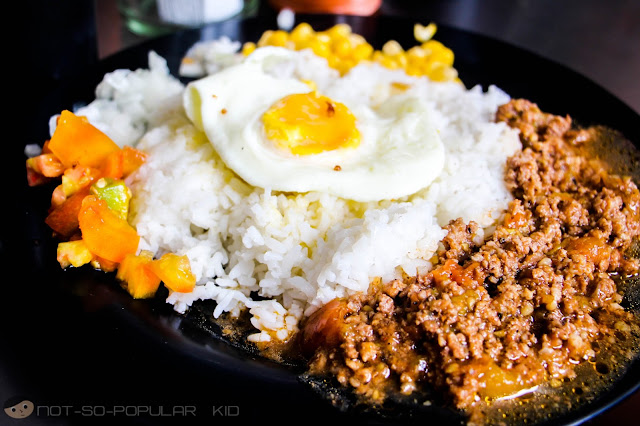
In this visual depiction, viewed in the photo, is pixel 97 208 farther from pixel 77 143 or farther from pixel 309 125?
pixel 309 125

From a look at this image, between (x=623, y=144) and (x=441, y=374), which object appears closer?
(x=441, y=374)

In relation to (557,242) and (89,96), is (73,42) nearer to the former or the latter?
(89,96)

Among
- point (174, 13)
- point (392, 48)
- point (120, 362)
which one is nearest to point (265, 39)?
point (392, 48)

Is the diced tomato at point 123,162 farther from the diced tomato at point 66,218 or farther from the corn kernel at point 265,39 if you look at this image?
the corn kernel at point 265,39

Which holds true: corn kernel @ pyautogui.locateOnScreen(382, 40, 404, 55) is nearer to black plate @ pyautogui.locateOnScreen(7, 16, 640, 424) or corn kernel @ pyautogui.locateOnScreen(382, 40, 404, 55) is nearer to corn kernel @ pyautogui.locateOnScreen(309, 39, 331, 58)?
corn kernel @ pyautogui.locateOnScreen(309, 39, 331, 58)

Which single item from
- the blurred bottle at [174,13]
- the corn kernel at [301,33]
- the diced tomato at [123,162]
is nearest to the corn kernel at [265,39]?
the corn kernel at [301,33]

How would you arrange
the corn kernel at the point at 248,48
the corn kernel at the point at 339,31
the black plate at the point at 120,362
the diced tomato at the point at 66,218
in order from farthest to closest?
the corn kernel at the point at 339,31 → the corn kernel at the point at 248,48 → the diced tomato at the point at 66,218 → the black plate at the point at 120,362

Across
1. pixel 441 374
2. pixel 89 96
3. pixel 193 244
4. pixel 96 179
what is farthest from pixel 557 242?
pixel 89 96
